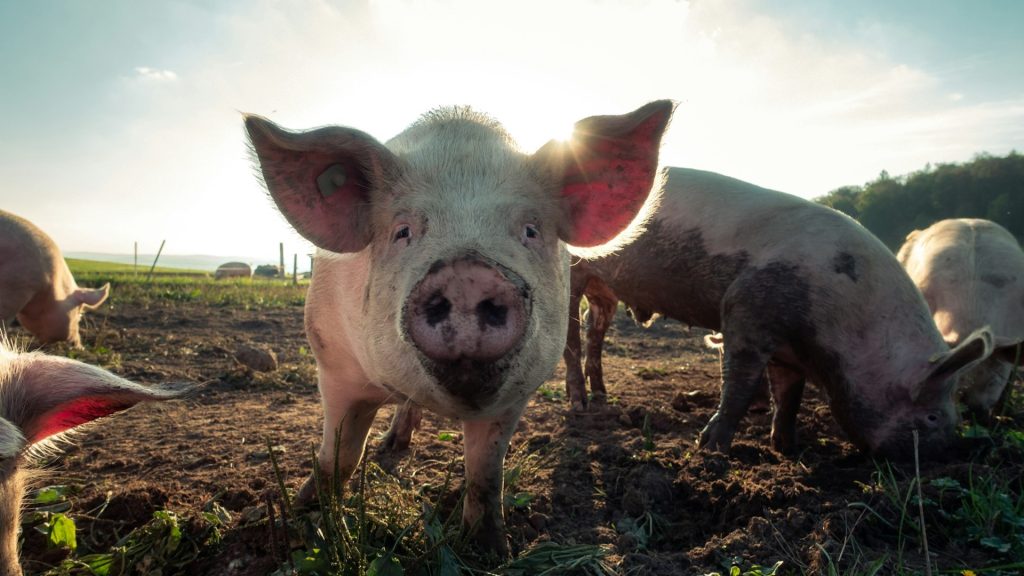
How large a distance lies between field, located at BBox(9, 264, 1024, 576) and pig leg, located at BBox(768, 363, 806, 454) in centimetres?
18

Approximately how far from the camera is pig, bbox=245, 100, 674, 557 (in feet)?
5.53

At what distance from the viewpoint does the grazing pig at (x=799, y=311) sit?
3.52 m

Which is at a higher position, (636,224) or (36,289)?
(636,224)

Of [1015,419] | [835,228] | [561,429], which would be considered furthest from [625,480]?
[1015,419]

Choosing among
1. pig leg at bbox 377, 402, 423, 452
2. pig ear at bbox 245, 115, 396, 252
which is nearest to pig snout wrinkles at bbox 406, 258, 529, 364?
pig ear at bbox 245, 115, 396, 252

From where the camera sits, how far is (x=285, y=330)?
31.7 ft

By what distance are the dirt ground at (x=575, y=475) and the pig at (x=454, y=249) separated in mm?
489

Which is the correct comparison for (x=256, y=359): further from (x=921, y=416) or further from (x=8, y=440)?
(x=921, y=416)

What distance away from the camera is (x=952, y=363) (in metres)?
3.26

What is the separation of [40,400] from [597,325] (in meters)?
5.27

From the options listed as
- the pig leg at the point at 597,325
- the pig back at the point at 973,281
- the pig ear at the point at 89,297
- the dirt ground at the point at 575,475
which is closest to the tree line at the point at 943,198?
the pig back at the point at 973,281

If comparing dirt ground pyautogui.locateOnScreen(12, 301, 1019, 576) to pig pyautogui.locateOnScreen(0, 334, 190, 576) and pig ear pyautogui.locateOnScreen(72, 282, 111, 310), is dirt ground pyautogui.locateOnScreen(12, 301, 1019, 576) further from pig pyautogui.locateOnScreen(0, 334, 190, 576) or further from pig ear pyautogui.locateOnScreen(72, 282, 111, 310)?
pig ear pyautogui.locateOnScreen(72, 282, 111, 310)

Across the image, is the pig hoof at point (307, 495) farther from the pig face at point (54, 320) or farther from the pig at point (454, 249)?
the pig face at point (54, 320)

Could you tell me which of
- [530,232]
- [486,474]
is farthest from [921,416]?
[530,232]
